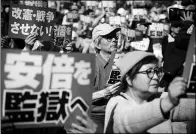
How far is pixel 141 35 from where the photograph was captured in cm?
984

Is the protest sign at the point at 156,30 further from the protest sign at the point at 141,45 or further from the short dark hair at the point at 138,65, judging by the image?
the short dark hair at the point at 138,65

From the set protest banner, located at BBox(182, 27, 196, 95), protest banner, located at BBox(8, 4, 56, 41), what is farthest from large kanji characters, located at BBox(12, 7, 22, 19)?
protest banner, located at BBox(182, 27, 196, 95)

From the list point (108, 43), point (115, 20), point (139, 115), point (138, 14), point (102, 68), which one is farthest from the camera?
point (138, 14)

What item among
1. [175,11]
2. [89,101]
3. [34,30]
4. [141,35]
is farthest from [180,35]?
[141,35]

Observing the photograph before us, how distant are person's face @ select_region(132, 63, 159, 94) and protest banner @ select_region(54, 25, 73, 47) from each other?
159 inches

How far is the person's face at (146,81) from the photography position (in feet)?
10.4

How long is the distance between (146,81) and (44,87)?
886mm

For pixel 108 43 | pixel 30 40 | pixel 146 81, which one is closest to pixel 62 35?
pixel 30 40

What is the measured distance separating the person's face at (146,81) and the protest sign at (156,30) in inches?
250

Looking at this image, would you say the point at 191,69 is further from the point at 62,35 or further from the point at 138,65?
the point at 62,35

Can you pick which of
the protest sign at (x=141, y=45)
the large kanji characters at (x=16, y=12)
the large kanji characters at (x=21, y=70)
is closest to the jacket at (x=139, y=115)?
the large kanji characters at (x=21, y=70)

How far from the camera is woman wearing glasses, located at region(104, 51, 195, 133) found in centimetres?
272

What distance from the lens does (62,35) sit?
7.18 meters

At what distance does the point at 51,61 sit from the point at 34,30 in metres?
2.65
